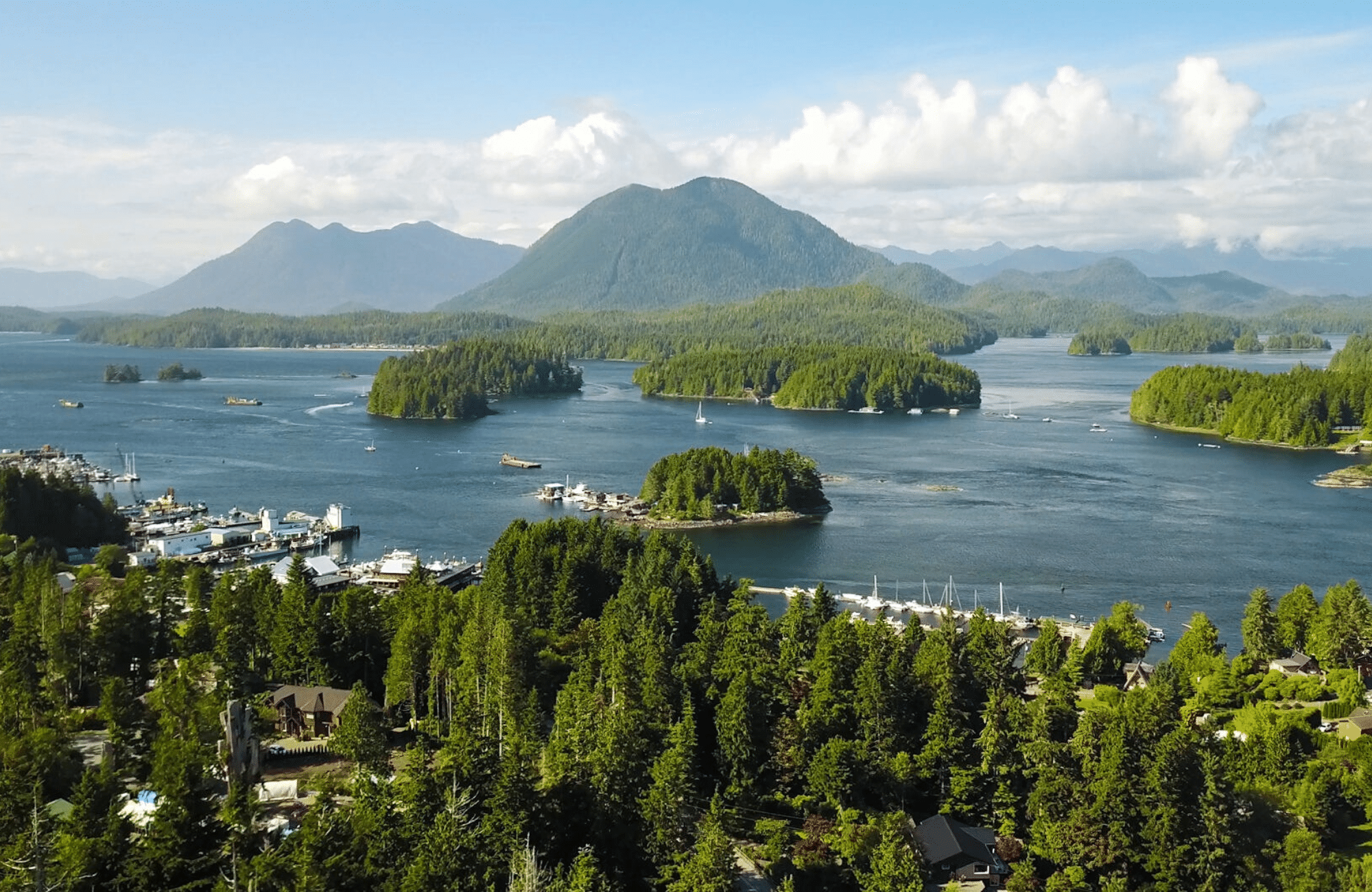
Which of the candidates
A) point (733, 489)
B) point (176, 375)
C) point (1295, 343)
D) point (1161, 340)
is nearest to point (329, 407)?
point (176, 375)

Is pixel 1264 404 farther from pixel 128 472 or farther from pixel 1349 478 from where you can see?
pixel 128 472

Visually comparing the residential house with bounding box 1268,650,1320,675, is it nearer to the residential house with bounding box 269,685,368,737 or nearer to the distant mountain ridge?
the residential house with bounding box 269,685,368,737

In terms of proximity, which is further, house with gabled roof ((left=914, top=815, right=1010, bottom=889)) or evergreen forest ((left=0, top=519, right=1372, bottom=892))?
house with gabled roof ((left=914, top=815, right=1010, bottom=889))

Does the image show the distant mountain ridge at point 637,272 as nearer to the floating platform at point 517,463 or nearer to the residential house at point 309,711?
the floating platform at point 517,463

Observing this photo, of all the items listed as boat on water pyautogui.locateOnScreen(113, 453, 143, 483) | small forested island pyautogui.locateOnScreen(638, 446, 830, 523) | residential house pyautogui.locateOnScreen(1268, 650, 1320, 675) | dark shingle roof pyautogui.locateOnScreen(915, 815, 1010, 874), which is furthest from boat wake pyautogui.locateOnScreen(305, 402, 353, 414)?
dark shingle roof pyautogui.locateOnScreen(915, 815, 1010, 874)

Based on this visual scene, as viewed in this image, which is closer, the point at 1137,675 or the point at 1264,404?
the point at 1137,675

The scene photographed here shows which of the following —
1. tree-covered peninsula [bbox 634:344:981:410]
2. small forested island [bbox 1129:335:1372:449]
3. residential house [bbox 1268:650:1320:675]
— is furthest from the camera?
tree-covered peninsula [bbox 634:344:981:410]
